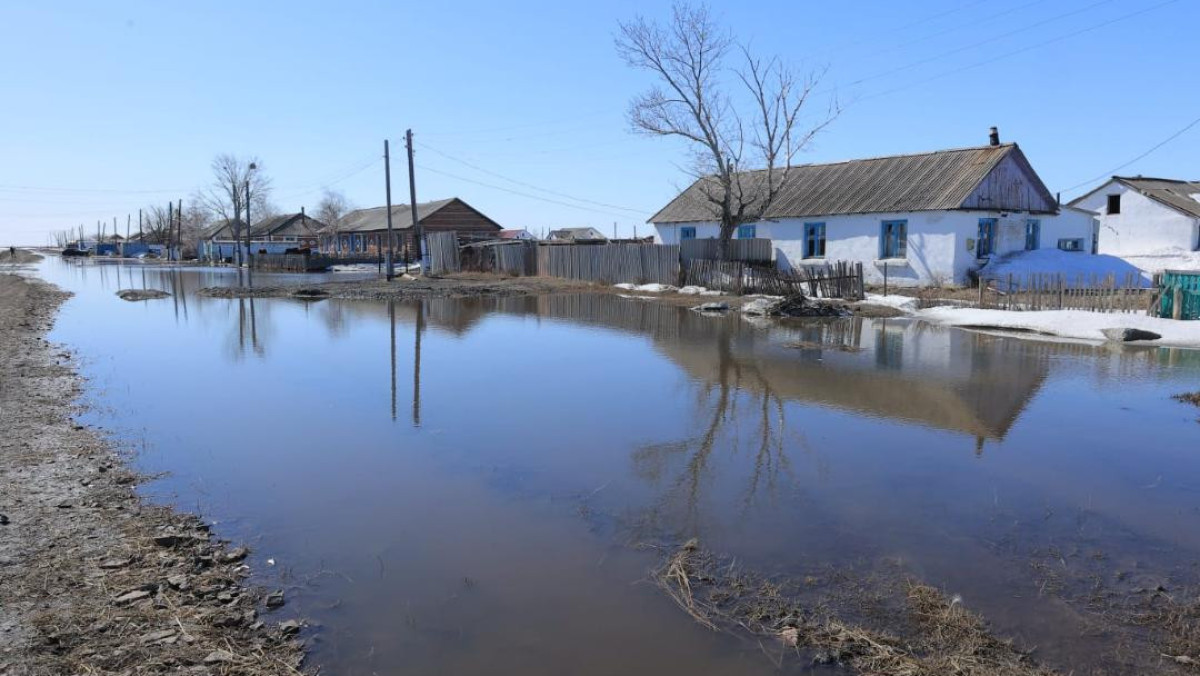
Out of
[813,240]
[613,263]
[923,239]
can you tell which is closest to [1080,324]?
[923,239]

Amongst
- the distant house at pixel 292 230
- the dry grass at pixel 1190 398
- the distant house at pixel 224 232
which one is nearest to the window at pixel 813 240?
the dry grass at pixel 1190 398

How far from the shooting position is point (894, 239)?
93.1 ft

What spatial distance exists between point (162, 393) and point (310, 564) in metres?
6.99

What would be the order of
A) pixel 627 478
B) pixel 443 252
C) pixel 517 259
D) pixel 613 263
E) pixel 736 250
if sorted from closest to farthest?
1. pixel 627 478
2. pixel 736 250
3. pixel 613 263
4. pixel 517 259
5. pixel 443 252

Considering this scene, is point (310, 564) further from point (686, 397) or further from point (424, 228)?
point (424, 228)

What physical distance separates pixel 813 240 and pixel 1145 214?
2001 cm

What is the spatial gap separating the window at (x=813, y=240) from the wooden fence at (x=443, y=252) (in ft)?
63.3

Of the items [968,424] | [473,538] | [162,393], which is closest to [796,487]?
[473,538]

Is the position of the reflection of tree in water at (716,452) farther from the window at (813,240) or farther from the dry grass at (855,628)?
the window at (813,240)

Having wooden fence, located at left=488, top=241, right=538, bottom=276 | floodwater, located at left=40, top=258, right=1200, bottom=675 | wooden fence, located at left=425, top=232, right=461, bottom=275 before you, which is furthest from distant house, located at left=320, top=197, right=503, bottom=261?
floodwater, located at left=40, top=258, right=1200, bottom=675

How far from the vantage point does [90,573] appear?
15.7ft

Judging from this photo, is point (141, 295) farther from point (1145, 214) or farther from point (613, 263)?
point (1145, 214)

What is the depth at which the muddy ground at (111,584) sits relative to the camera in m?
3.90

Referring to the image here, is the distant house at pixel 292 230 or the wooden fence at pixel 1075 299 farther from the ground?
the distant house at pixel 292 230
